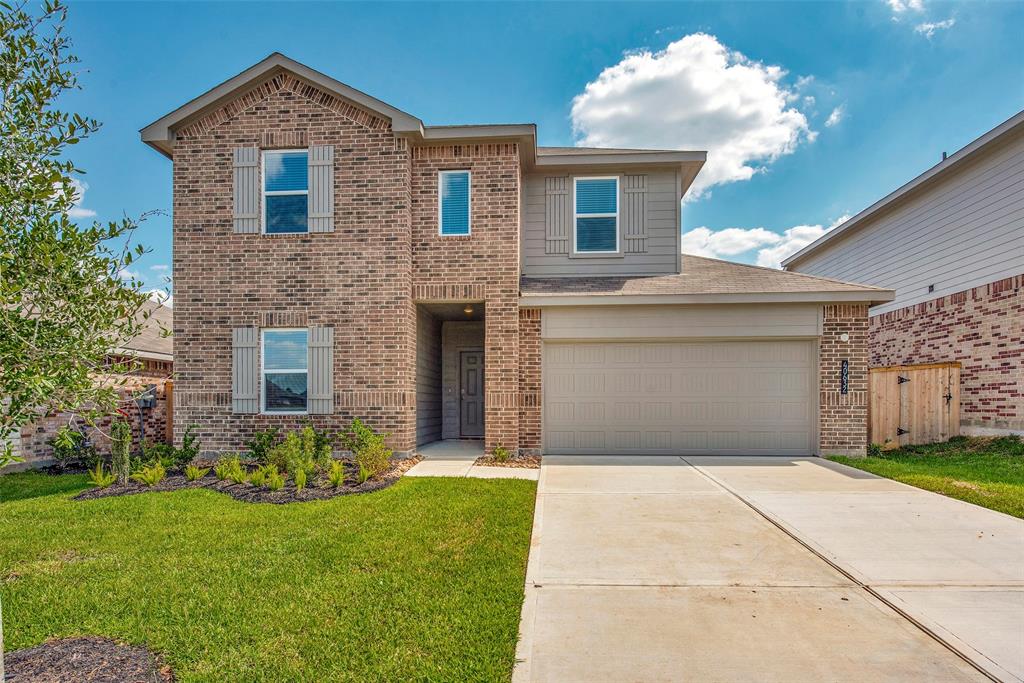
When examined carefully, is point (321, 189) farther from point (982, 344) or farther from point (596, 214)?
point (982, 344)

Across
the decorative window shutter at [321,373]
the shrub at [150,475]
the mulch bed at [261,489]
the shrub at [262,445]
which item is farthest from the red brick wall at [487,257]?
the shrub at [150,475]

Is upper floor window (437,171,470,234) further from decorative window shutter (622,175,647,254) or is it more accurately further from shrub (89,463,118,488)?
shrub (89,463,118,488)

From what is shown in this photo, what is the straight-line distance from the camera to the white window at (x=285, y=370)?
916cm

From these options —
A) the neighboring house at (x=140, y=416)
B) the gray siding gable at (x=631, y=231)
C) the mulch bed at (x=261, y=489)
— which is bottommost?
the mulch bed at (x=261, y=489)

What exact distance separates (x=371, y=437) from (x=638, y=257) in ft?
21.0

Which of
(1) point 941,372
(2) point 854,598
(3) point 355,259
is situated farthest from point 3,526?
(1) point 941,372

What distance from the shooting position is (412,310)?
9.30 metres

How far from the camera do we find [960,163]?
11.3 m

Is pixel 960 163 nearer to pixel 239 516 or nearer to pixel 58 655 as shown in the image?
pixel 239 516

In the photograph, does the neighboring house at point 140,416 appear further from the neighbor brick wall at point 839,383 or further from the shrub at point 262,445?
the neighbor brick wall at point 839,383

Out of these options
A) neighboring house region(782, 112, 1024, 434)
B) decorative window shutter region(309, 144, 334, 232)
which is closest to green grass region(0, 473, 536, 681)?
decorative window shutter region(309, 144, 334, 232)

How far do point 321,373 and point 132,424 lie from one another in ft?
14.6

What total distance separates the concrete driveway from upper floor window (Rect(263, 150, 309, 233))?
21.8 feet

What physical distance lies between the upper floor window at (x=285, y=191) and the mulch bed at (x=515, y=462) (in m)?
5.10
